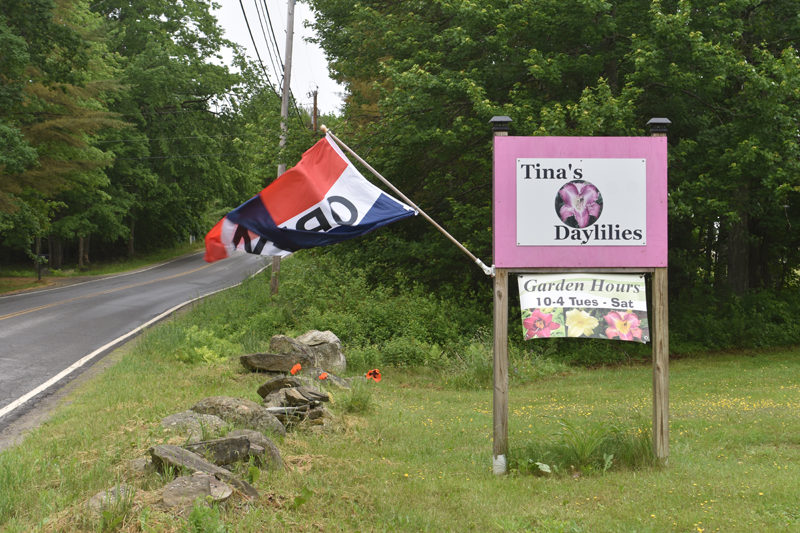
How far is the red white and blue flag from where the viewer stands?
7254mm

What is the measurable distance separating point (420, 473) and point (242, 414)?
2195mm

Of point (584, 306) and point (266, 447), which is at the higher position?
point (584, 306)

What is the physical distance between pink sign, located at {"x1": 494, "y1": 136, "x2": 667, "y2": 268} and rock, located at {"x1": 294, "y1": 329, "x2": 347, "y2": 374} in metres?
7.37

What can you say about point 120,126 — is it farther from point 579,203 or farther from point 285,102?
point 579,203

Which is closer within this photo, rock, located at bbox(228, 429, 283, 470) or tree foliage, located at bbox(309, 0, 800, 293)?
rock, located at bbox(228, 429, 283, 470)

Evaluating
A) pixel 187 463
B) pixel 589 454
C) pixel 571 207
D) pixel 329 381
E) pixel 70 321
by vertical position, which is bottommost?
pixel 329 381

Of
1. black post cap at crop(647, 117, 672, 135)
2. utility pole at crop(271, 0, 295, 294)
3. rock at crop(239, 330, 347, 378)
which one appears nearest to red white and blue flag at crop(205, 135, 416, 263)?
black post cap at crop(647, 117, 672, 135)

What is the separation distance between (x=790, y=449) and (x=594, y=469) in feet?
8.57

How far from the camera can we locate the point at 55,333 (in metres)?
16.2

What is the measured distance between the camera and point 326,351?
1402cm

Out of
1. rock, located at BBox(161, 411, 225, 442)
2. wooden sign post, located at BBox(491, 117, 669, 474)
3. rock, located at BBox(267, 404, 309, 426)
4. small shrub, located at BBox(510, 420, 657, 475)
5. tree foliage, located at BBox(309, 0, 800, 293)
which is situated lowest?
small shrub, located at BBox(510, 420, 657, 475)

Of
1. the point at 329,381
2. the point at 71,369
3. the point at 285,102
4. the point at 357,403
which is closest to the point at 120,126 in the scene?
the point at 285,102

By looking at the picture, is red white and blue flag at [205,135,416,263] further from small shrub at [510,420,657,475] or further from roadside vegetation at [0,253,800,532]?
small shrub at [510,420,657,475]

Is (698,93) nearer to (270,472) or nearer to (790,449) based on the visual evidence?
(790,449)
